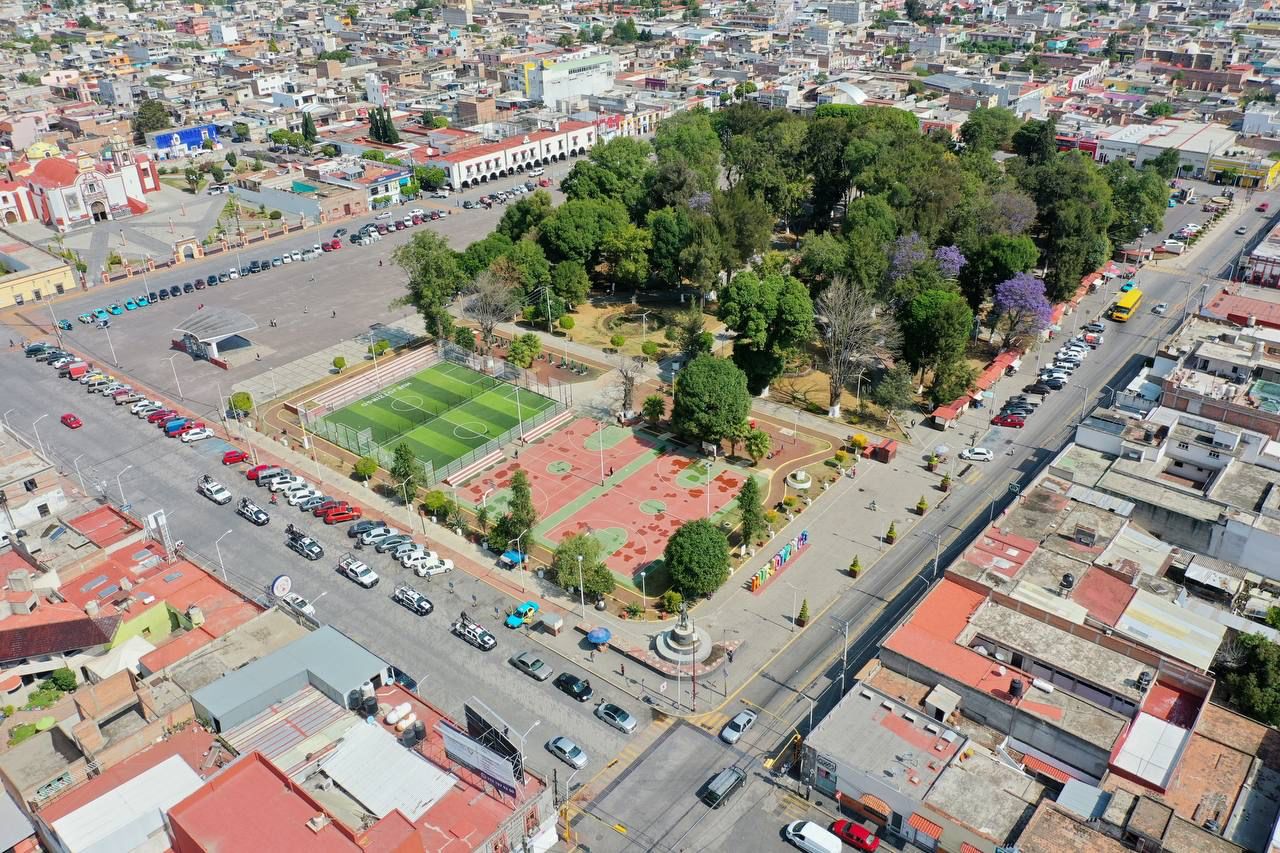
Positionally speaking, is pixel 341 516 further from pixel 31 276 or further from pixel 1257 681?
pixel 31 276

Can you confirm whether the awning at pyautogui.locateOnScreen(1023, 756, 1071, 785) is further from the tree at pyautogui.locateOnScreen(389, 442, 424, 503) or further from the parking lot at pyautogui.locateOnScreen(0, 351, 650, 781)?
the tree at pyautogui.locateOnScreen(389, 442, 424, 503)

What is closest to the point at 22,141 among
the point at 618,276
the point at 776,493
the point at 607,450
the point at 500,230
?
the point at 500,230

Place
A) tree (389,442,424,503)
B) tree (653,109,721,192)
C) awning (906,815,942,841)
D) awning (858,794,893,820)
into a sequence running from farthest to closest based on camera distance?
tree (653,109,721,192) < tree (389,442,424,503) < awning (858,794,893,820) < awning (906,815,942,841)

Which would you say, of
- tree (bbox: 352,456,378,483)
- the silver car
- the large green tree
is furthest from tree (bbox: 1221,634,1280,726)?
the large green tree

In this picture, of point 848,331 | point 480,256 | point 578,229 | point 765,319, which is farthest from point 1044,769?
point 578,229

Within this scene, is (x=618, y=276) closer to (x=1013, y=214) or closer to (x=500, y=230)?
(x=500, y=230)

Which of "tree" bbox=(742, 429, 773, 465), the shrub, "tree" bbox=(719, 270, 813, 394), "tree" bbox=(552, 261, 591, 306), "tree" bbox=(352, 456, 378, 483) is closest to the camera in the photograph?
the shrub
